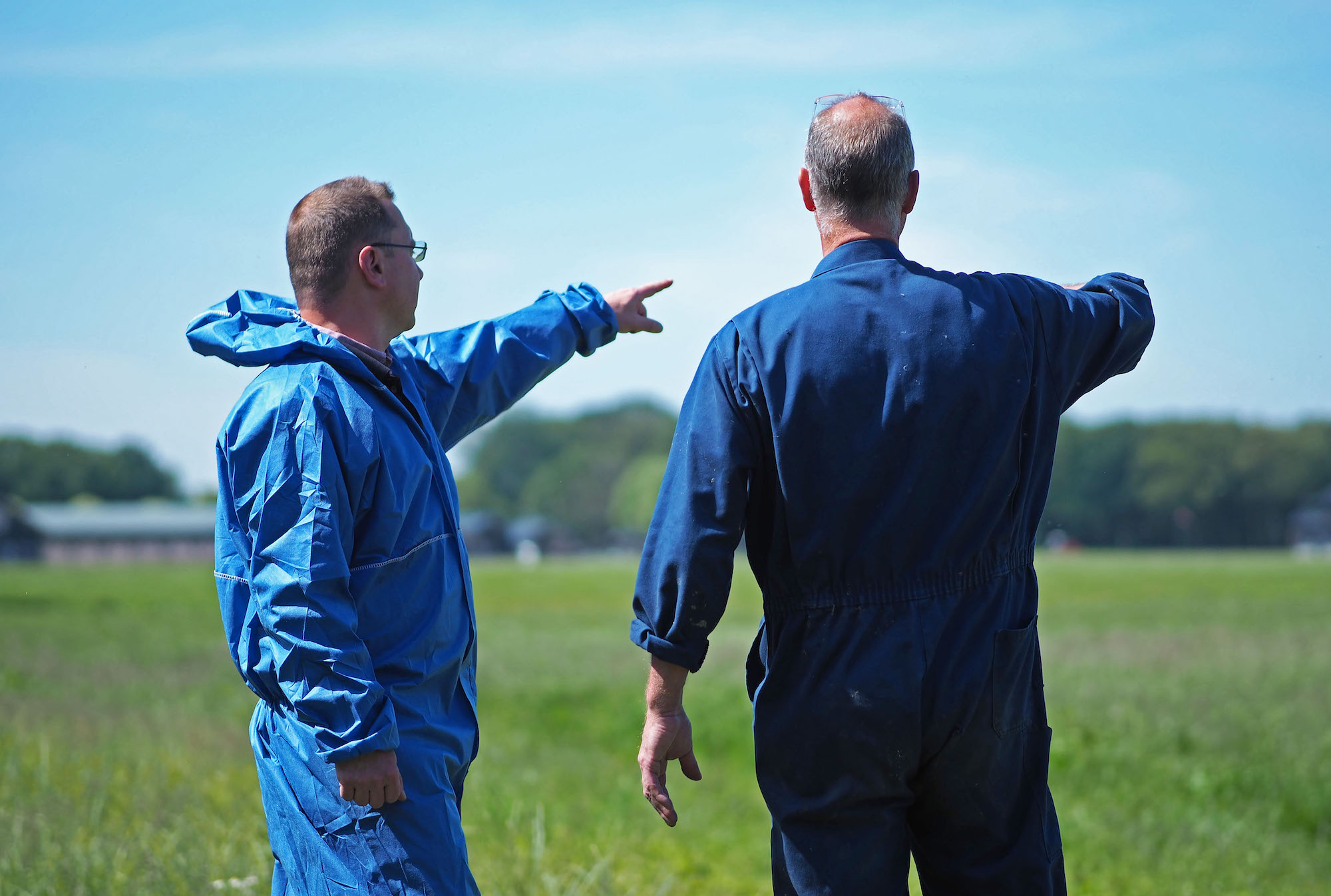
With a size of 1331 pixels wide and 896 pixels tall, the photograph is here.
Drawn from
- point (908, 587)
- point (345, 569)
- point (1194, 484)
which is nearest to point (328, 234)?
point (345, 569)

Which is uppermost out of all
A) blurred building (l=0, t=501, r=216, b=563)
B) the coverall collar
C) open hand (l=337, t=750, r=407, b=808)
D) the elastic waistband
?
the coverall collar

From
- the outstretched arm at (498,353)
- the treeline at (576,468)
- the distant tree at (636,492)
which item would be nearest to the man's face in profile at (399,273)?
the outstretched arm at (498,353)

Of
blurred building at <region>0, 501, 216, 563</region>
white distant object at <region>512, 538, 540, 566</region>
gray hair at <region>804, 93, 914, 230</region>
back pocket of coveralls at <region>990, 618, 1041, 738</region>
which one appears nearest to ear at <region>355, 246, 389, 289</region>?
gray hair at <region>804, 93, 914, 230</region>

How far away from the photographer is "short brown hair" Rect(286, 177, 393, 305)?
129 inches

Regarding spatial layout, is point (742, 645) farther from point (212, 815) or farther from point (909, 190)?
point (909, 190)

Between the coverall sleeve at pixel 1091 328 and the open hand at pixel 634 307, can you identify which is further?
the open hand at pixel 634 307

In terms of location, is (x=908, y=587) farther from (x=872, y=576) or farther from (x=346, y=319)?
(x=346, y=319)

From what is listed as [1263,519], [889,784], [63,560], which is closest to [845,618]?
[889,784]

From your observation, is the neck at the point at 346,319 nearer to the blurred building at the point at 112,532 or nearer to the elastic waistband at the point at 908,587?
the elastic waistband at the point at 908,587

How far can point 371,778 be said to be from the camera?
285 cm

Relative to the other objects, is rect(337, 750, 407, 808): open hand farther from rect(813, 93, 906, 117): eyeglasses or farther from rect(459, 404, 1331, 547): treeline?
Answer: rect(459, 404, 1331, 547): treeline

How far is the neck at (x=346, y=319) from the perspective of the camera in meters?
3.33

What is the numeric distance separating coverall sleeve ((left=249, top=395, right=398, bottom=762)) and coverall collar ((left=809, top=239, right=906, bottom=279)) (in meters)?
1.43

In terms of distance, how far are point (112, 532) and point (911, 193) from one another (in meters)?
80.3
